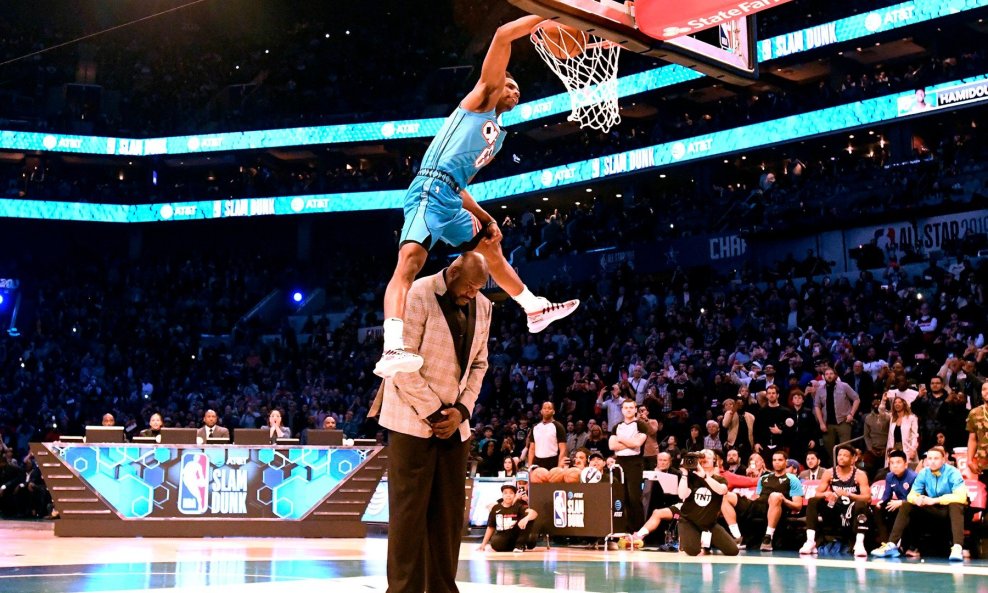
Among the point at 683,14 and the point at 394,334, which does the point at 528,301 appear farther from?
the point at 683,14

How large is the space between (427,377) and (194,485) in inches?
426

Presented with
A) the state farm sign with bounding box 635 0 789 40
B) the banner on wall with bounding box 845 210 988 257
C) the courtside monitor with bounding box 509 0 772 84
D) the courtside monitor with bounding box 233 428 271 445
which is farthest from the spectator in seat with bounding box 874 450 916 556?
the banner on wall with bounding box 845 210 988 257

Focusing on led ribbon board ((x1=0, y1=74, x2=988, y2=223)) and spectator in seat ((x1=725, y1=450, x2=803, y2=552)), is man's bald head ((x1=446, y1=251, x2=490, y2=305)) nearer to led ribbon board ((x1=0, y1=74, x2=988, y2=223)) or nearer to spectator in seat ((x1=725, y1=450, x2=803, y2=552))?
spectator in seat ((x1=725, y1=450, x2=803, y2=552))

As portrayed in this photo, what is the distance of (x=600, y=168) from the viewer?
35562 millimetres

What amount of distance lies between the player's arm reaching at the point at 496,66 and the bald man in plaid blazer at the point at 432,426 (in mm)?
1968

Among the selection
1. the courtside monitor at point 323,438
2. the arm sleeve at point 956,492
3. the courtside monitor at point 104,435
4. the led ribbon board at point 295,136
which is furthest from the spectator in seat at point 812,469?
the led ribbon board at point 295,136

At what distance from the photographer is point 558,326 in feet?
84.5

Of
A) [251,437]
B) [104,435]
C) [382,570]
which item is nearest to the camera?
[382,570]

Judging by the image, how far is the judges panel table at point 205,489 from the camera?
13.9 metres

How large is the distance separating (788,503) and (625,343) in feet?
31.0

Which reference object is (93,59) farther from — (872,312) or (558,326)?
(872,312)

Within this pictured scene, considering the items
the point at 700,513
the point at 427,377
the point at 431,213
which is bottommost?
Answer: the point at 700,513

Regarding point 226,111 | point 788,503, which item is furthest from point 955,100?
point 226,111

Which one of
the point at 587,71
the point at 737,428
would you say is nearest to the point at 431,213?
the point at 587,71
